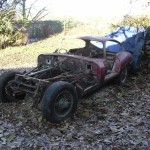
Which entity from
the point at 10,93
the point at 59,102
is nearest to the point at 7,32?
the point at 10,93

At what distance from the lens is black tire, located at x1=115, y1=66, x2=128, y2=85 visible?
8844 mm

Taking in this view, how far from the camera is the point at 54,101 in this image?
6.31 m

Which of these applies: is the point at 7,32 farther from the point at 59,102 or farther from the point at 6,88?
the point at 59,102

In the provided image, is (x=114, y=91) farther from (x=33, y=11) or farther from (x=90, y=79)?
(x=33, y=11)

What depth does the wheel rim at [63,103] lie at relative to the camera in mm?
Answer: 6455

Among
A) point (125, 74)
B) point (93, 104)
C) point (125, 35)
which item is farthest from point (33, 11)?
point (93, 104)

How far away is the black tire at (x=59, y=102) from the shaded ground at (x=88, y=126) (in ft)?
0.62

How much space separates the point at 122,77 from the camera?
9.07 metres

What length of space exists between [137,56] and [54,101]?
4456 millimetres

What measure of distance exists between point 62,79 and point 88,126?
1.38m

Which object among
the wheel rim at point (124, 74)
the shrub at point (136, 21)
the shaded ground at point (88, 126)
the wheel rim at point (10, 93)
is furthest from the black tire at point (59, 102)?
the shrub at point (136, 21)

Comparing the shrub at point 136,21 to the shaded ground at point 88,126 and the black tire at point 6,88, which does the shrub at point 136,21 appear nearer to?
the shaded ground at point 88,126

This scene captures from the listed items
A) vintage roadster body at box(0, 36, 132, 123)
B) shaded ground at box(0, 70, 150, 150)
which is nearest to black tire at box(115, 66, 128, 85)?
vintage roadster body at box(0, 36, 132, 123)

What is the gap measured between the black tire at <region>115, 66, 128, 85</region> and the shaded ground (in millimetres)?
789
